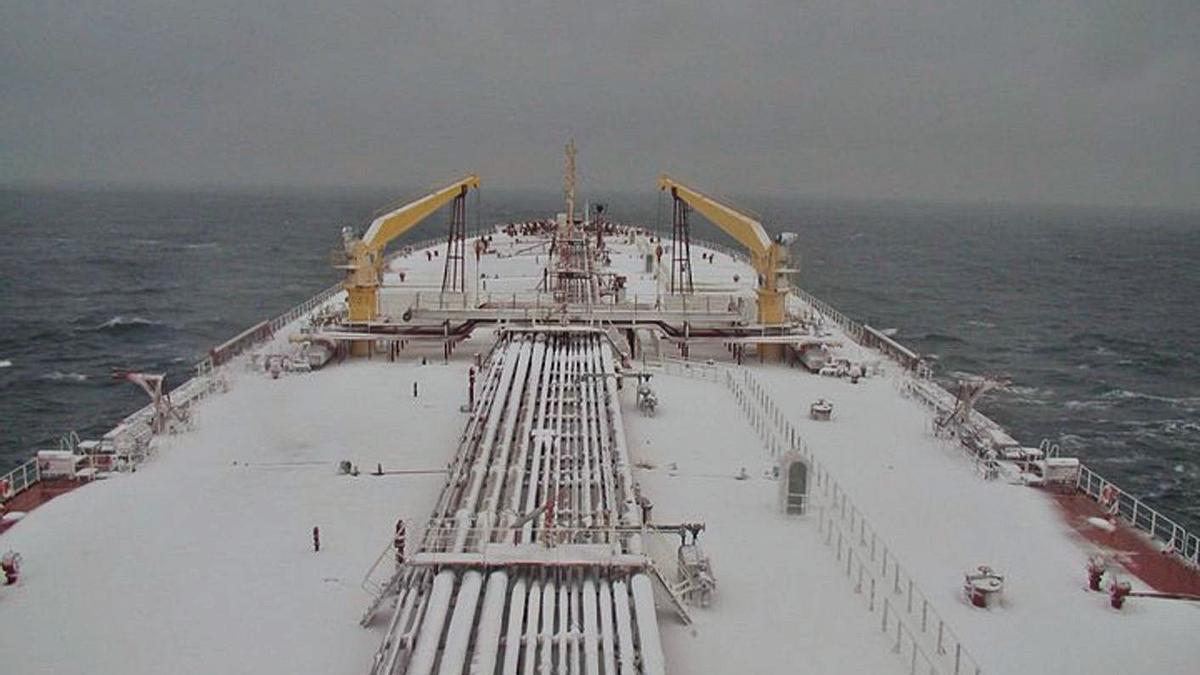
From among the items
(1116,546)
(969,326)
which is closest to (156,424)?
(1116,546)

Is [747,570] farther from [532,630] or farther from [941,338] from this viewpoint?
[941,338]

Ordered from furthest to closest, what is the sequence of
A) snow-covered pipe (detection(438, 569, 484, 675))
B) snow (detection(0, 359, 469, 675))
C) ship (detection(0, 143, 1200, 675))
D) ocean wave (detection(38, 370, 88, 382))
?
ocean wave (detection(38, 370, 88, 382)), snow (detection(0, 359, 469, 675)), ship (detection(0, 143, 1200, 675)), snow-covered pipe (detection(438, 569, 484, 675))

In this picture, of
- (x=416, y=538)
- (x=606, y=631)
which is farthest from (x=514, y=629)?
(x=416, y=538)

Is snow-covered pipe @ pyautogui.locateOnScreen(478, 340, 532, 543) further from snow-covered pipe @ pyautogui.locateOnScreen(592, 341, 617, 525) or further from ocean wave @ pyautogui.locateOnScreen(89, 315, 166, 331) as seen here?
ocean wave @ pyautogui.locateOnScreen(89, 315, 166, 331)

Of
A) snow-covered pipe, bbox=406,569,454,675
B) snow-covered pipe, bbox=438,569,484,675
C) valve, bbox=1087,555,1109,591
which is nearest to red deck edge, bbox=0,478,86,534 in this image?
snow-covered pipe, bbox=406,569,454,675

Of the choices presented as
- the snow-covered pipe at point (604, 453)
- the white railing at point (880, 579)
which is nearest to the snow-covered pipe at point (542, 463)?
the snow-covered pipe at point (604, 453)

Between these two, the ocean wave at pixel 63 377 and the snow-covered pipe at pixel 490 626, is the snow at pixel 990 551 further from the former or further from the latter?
the ocean wave at pixel 63 377
